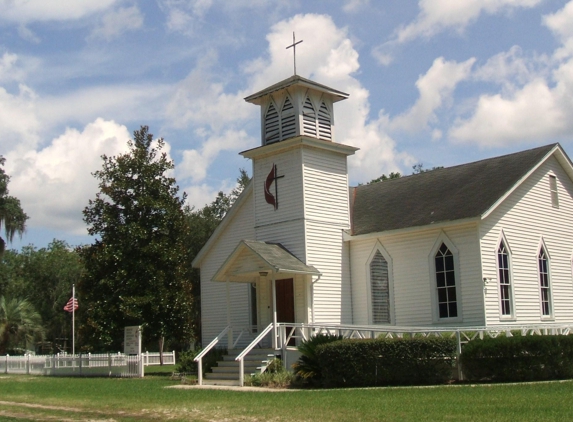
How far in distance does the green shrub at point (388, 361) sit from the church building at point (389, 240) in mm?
3541

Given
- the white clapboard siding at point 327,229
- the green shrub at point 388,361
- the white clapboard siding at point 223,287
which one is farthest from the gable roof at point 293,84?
the green shrub at point 388,361

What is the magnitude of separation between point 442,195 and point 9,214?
1153 inches

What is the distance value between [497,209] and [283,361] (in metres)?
8.65

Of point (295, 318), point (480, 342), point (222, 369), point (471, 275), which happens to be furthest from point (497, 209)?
point (222, 369)

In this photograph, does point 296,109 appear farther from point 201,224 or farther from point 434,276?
point 201,224

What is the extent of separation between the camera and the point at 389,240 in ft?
82.9

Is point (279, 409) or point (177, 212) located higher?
point (177, 212)

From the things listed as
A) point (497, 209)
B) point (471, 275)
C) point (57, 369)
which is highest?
point (497, 209)

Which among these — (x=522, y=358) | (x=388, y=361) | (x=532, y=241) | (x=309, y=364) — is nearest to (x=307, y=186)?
(x=309, y=364)

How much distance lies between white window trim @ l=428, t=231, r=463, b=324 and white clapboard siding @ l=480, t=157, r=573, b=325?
34.2 inches

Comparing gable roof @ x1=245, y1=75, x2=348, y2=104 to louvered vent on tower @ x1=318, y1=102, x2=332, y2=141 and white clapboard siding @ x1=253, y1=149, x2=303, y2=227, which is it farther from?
white clapboard siding @ x1=253, y1=149, x2=303, y2=227

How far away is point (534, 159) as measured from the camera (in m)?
25.6

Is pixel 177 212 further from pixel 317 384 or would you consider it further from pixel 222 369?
pixel 317 384

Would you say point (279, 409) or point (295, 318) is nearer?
point (279, 409)
